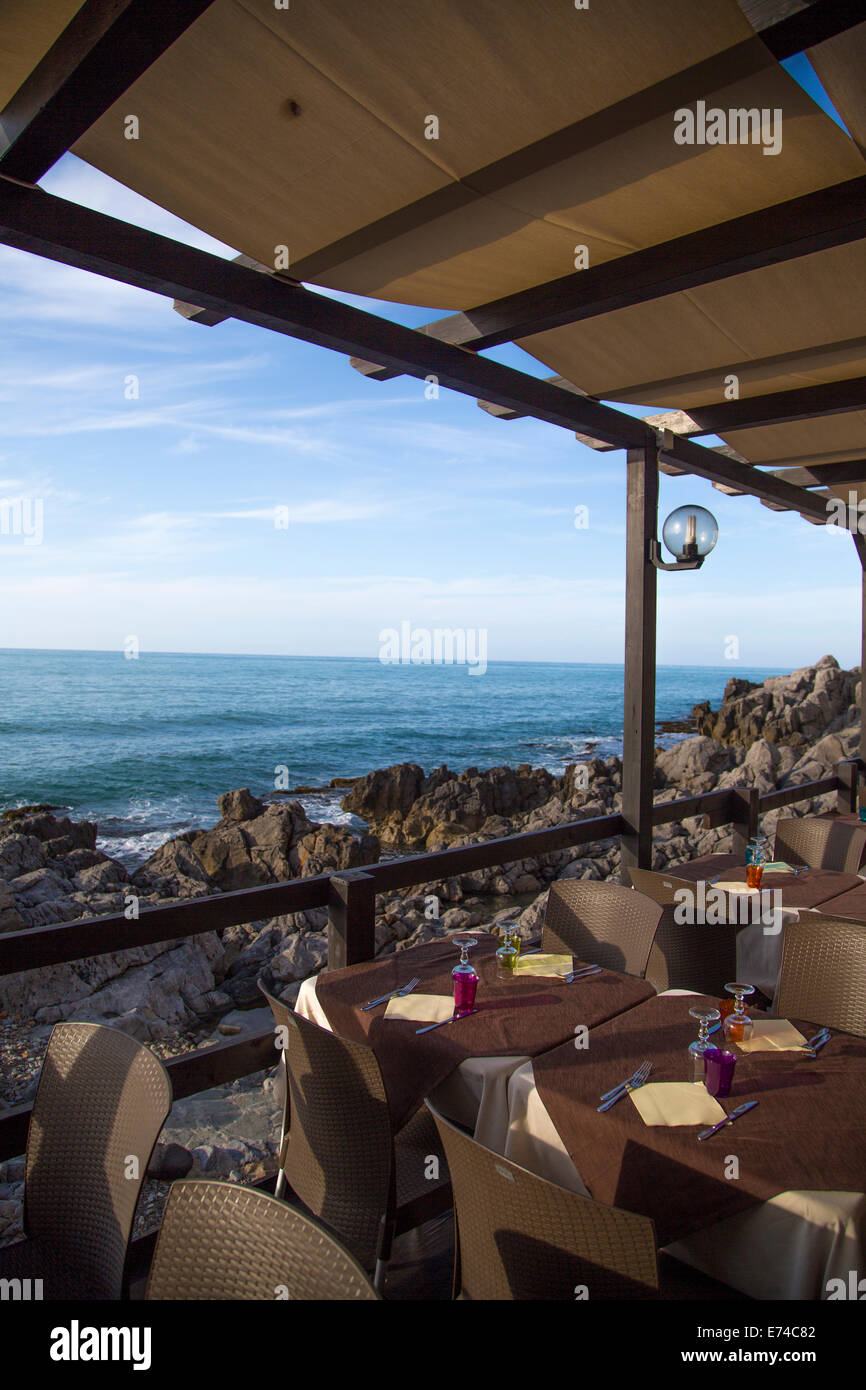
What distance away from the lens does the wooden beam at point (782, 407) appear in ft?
10.8

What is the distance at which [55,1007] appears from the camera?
17.6 feet

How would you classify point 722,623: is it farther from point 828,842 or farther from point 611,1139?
point 611,1139

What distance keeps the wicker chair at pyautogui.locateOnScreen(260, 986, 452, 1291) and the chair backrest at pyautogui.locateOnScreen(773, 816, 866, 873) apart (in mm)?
3106

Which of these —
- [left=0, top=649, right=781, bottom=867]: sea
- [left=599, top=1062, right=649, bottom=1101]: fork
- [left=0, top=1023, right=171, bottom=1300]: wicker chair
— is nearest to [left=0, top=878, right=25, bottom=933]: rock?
[left=0, top=1023, right=171, bottom=1300]: wicker chair

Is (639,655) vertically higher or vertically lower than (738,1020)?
higher

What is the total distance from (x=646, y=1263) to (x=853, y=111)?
2.20m

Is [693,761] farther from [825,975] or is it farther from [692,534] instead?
[825,975]

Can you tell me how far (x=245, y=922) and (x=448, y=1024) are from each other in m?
0.68

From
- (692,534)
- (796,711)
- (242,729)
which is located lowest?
(242,729)

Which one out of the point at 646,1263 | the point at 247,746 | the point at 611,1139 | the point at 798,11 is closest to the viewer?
the point at 646,1263

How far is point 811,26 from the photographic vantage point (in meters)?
1.37

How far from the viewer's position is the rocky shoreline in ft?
14.3

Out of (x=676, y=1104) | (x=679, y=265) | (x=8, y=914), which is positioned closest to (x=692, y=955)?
(x=676, y=1104)
